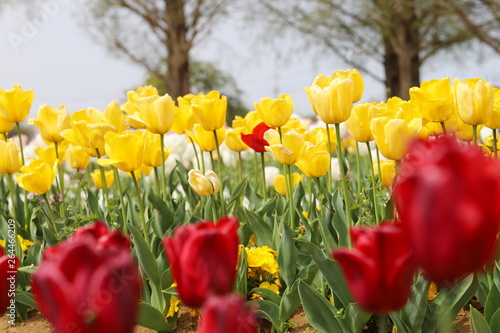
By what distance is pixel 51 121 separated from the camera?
3037mm

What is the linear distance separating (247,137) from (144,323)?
98 cm

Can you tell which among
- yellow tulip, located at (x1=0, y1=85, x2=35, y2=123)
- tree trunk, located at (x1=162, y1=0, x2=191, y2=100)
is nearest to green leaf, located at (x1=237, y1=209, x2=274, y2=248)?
yellow tulip, located at (x1=0, y1=85, x2=35, y2=123)

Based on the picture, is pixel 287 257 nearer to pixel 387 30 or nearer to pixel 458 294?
pixel 458 294

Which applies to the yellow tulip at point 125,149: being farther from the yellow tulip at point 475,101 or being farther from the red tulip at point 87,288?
the red tulip at point 87,288

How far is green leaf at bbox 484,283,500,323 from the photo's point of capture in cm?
207

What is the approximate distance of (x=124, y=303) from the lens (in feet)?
1.90

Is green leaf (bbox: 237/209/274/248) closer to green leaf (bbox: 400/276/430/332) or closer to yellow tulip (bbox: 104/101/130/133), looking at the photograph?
yellow tulip (bbox: 104/101/130/133)

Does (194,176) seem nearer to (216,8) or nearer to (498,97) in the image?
(498,97)

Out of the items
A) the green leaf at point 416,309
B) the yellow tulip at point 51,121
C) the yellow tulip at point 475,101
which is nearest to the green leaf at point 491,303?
the green leaf at point 416,309

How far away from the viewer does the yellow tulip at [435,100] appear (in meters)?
2.24

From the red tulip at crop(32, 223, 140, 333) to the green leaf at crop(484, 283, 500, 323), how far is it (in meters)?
1.79

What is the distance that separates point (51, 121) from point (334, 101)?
1.63 meters

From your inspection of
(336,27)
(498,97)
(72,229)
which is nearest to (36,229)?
(72,229)

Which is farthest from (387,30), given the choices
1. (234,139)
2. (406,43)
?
(234,139)
